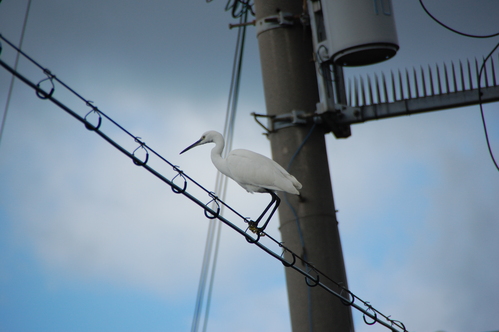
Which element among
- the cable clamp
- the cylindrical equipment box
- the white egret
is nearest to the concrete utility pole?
the cable clamp

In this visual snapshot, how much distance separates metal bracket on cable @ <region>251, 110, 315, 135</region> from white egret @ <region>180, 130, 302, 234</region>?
1862 millimetres

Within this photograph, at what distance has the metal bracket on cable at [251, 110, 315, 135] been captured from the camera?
9.56m

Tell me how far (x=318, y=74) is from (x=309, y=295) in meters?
3.32

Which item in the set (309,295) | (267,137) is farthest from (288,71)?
(309,295)

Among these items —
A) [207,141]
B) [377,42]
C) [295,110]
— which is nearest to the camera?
[207,141]

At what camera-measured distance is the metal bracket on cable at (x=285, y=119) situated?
956 centimetres

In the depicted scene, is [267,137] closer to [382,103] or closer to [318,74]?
[318,74]

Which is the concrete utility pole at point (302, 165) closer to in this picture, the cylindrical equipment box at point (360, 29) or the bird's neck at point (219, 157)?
the cylindrical equipment box at point (360, 29)

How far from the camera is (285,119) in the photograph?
961 centimetres

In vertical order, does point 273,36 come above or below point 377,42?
above

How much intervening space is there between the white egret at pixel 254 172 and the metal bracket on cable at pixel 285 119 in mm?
1862

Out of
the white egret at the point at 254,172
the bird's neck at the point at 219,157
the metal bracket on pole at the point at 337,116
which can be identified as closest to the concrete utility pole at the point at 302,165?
the metal bracket on pole at the point at 337,116

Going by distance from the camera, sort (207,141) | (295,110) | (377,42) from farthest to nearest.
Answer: (295,110), (377,42), (207,141)

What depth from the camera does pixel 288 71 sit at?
32.3 feet
